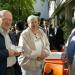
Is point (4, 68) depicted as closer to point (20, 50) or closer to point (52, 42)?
point (20, 50)

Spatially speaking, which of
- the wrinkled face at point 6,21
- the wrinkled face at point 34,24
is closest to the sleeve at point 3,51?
the wrinkled face at point 6,21

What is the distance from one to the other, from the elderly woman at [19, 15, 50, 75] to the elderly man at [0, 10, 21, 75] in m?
0.96

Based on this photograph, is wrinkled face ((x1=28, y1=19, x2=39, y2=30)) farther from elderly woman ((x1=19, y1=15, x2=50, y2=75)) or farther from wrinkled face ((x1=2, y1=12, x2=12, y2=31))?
wrinkled face ((x1=2, y1=12, x2=12, y2=31))

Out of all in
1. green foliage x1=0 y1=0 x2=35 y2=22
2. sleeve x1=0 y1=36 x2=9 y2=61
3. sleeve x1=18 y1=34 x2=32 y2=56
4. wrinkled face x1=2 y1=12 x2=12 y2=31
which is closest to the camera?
sleeve x1=0 y1=36 x2=9 y2=61

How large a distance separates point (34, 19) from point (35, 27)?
0.51ft

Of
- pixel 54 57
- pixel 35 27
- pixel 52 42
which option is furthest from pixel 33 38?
pixel 52 42

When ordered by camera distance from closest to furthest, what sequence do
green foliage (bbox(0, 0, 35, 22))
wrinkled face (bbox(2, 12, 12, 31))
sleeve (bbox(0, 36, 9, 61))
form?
sleeve (bbox(0, 36, 9, 61))
wrinkled face (bbox(2, 12, 12, 31))
green foliage (bbox(0, 0, 35, 22))

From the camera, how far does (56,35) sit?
16.6m

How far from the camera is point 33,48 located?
6.67m

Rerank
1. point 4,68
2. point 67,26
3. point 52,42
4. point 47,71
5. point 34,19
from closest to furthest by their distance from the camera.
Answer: point 4,68, point 34,19, point 47,71, point 52,42, point 67,26

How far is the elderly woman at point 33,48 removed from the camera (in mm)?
6645

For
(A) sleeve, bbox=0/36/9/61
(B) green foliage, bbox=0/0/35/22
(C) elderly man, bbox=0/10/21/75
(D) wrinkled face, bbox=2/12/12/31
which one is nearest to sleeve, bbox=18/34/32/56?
(C) elderly man, bbox=0/10/21/75

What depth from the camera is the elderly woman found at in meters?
6.64

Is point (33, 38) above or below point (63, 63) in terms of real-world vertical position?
above
